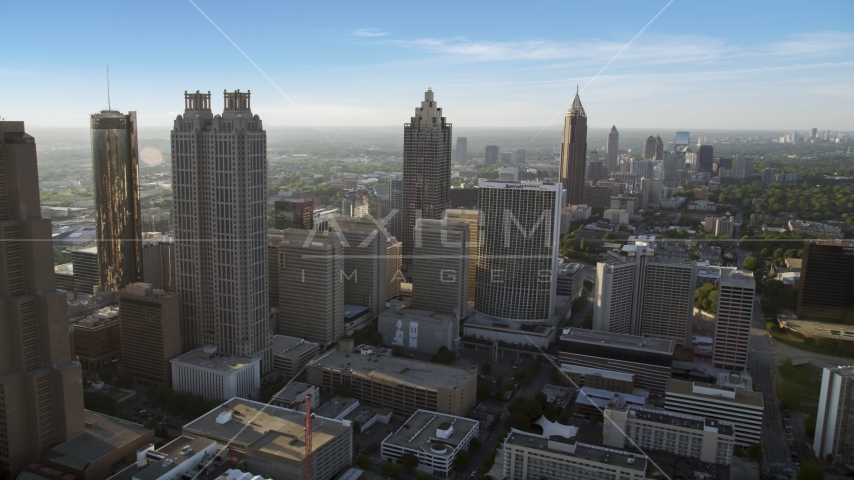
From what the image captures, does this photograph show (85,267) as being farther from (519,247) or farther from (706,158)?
(706,158)

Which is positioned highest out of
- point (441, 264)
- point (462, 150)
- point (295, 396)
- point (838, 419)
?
point (462, 150)

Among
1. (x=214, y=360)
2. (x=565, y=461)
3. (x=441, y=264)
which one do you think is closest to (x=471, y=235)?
(x=441, y=264)

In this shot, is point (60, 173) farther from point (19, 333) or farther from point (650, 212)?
point (650, 212)

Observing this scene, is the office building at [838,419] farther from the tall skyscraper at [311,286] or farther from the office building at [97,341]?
the office building at [97,341]

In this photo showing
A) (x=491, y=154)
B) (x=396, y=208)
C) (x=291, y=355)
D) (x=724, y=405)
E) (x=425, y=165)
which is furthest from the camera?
(x=491, y=154)

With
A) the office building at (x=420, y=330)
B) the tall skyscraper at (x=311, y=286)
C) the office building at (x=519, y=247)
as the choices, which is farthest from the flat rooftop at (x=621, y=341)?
the tall skyscraper at (x=311, y=286)

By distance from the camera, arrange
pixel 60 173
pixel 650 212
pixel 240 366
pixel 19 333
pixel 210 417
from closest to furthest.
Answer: pixel 19 333
pixel 210 417
pixel 240 366
pixel 60 173
pixel 650 212

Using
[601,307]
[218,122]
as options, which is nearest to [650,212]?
[601,307]
